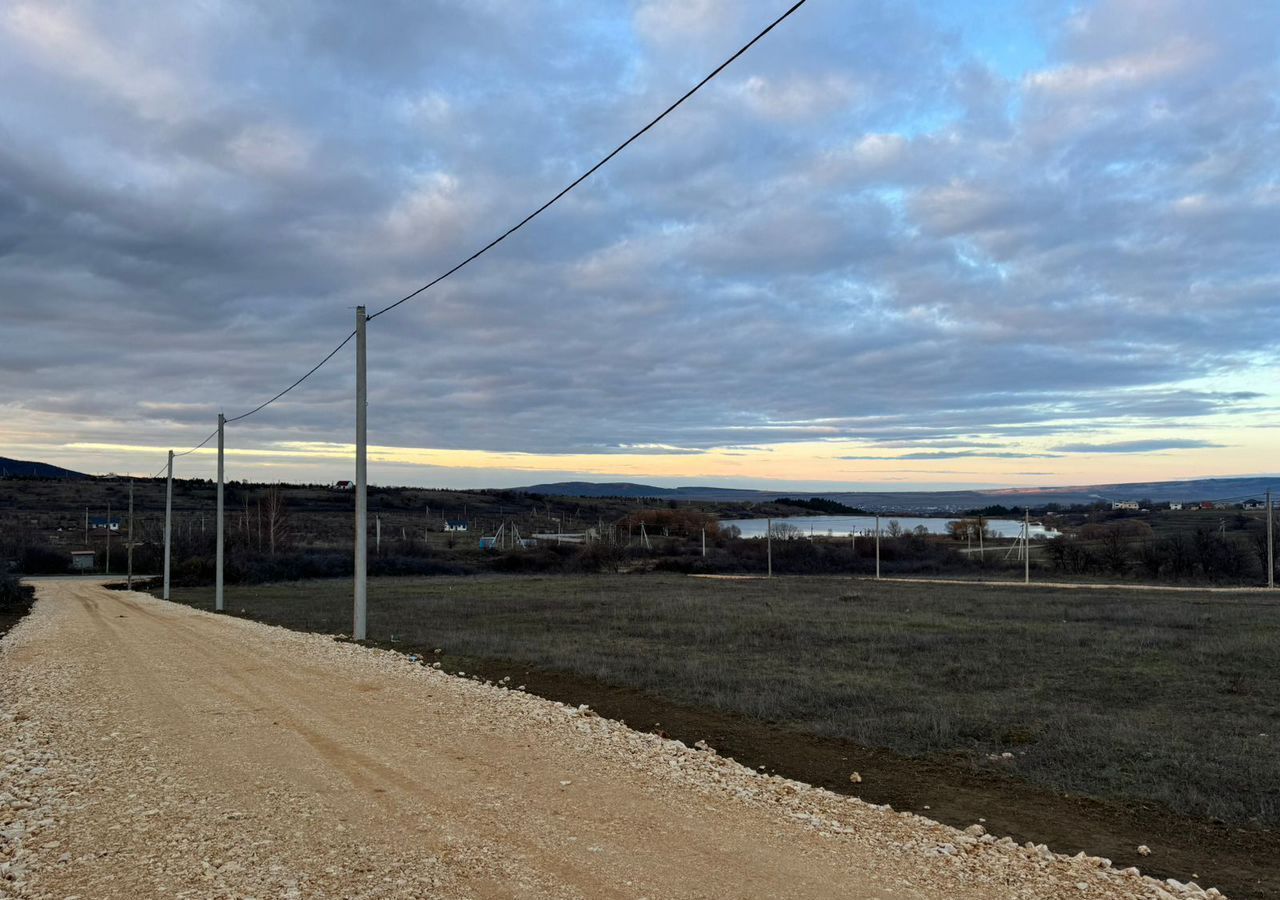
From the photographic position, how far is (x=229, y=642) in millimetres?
16906

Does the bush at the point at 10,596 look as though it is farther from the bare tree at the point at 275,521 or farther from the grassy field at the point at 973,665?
the bare tree at the point at 275,521

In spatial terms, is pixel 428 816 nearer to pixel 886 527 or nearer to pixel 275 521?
pixel 886 527

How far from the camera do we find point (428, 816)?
6.05m

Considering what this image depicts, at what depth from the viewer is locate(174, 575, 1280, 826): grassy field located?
326 inches

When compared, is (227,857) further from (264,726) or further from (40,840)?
(264,726)

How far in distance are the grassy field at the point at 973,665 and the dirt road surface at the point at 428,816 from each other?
2396 mm

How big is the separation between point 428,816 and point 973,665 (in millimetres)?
10051

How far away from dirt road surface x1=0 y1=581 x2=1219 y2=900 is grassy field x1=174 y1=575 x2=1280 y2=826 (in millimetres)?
2396

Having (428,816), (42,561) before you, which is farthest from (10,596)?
(428,816)

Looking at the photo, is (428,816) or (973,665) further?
(973,665)

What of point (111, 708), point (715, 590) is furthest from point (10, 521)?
point (111, 708)

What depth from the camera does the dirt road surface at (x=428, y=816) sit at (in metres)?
5.00

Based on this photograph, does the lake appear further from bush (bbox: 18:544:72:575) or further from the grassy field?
bush (bbox: 18:544:72:575)

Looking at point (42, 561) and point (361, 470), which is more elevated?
point (361, 470)
